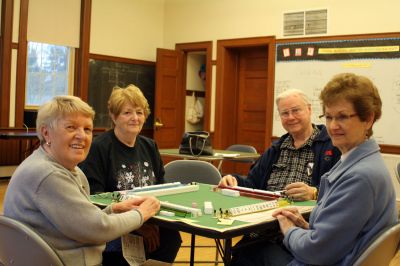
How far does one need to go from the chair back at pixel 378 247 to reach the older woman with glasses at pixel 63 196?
2.63ft

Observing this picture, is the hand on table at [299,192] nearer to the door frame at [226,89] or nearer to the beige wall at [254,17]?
the beige wall at [254,17]

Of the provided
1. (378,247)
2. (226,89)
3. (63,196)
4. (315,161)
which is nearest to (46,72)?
(226,89)

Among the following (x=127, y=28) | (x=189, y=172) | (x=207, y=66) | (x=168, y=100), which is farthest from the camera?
(x=168, y=100)

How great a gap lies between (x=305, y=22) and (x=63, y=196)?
586 cm

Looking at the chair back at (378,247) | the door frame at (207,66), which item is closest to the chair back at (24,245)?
the chair back at (378,247)

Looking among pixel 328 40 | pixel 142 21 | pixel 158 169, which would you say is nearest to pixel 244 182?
pixel 158 169

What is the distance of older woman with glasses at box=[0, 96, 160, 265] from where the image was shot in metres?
1.63

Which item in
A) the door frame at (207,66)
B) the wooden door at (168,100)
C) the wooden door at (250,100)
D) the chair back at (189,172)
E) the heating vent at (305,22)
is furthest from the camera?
the wooden door at (168,100)

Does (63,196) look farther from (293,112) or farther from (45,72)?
(45,72)

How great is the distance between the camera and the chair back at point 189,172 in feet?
10.8

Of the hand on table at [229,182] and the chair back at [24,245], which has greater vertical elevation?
the hand on table at [229,182]

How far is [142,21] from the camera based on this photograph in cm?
844

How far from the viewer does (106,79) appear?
7938 mm

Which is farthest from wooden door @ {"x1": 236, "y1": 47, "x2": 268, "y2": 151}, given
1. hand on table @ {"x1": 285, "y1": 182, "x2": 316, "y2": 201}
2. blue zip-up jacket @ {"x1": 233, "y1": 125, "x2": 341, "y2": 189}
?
hand on table @ {"x1": 285, "y1": 182, "x2": 316, "y2": 201}
